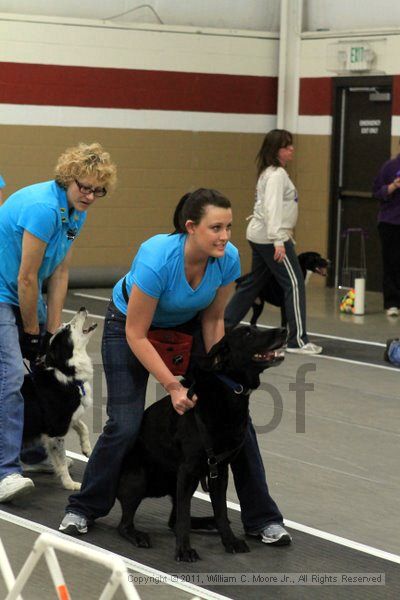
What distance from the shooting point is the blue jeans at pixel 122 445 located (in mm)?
4895

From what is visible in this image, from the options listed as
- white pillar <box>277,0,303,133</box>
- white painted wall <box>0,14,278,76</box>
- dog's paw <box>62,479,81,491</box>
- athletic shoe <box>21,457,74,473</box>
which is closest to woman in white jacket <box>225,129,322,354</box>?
athletic shoe <box>21,457,74,473</box>

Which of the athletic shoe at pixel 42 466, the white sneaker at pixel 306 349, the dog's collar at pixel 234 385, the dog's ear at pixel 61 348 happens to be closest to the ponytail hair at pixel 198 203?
the dog's collar at pixel 234 385

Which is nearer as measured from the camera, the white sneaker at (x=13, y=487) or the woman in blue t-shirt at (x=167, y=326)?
the woman in blue t-shirt at (x=167, y=326)

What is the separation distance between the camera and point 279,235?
944 cm

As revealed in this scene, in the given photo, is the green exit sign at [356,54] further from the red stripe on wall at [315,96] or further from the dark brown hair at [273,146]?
the dark brown hair at [273,146]

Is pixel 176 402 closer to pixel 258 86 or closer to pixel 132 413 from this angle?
pixel 132 413

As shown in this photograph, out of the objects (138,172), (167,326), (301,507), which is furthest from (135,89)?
(167,326)

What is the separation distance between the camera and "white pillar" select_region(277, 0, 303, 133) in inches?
578

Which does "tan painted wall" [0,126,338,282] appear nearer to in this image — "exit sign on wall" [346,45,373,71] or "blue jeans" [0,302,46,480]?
"exit sign on wall" [346,45,373,71]

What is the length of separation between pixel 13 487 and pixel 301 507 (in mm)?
1400

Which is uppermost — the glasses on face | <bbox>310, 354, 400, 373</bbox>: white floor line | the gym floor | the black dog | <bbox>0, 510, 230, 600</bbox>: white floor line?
the glasses on face

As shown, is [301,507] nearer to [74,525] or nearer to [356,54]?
[74,525]

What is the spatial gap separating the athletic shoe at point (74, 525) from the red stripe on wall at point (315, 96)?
10.2m

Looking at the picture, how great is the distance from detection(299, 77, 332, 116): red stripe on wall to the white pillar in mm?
112
